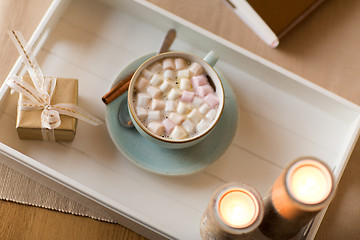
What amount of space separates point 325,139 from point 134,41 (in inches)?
18.3

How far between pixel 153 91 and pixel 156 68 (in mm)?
51

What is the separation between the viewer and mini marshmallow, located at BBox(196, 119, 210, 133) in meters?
0.90

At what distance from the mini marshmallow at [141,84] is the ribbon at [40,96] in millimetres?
121

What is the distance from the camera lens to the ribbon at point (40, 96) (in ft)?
3.06

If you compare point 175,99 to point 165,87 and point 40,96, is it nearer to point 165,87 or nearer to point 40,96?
point 165,87

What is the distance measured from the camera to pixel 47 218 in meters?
1.25

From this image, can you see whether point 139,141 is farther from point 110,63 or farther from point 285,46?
point 285,46

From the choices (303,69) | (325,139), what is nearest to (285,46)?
(303,69)

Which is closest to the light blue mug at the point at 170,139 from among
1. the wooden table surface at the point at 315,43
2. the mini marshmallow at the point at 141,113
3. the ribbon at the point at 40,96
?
the mini marshmallow at the point at 141,113

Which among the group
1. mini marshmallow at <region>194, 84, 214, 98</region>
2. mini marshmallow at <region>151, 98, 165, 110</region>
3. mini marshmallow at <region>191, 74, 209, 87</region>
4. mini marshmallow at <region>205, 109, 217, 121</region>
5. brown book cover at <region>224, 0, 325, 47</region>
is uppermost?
brown book cover at <region>224, 0, 325, 47</region>

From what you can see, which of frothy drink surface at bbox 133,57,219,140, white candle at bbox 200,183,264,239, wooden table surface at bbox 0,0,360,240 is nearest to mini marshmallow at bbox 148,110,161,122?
frothy drink surface at bbox 133,57,219,140

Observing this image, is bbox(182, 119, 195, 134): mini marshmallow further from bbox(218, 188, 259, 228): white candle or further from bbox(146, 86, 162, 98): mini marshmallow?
bbox(218, 188, 259, 228): white candle

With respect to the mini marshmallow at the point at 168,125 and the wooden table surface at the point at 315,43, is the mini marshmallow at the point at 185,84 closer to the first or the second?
the mini marshmallow at the point at 168,125

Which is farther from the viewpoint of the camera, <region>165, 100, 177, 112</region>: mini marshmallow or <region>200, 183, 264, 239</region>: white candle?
<region>165, 100, 177, 112</region>: mini marshmallow
